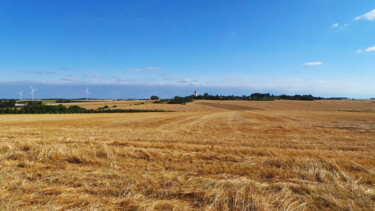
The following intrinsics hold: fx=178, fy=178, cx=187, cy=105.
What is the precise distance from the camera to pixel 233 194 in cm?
325

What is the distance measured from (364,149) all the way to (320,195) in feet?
20.4

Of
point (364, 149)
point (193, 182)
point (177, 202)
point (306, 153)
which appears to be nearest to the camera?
point (177, 202)

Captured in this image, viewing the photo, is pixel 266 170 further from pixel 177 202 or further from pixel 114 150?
pixel 114 150

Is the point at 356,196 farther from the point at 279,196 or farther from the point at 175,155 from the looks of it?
the point at 175,155

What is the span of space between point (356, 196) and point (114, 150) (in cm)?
633

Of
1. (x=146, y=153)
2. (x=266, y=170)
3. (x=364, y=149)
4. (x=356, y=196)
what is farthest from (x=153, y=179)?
(x=364, y=149)

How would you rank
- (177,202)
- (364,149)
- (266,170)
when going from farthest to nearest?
(364,149) → (266,170) → (177,202)

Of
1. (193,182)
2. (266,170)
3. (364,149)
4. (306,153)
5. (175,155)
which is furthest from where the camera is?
(364,149)

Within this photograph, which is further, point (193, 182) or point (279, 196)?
point (193, 182)

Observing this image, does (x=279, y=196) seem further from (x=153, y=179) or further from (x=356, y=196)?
(x=153, y=179)

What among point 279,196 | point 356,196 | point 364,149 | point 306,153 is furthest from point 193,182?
point 364,149

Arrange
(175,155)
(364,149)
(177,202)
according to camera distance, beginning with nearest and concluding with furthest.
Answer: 1. (177,202)
2. (175,155)
3. (364,149)

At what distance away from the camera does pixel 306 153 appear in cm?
624

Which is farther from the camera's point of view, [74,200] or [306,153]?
[306,153]
